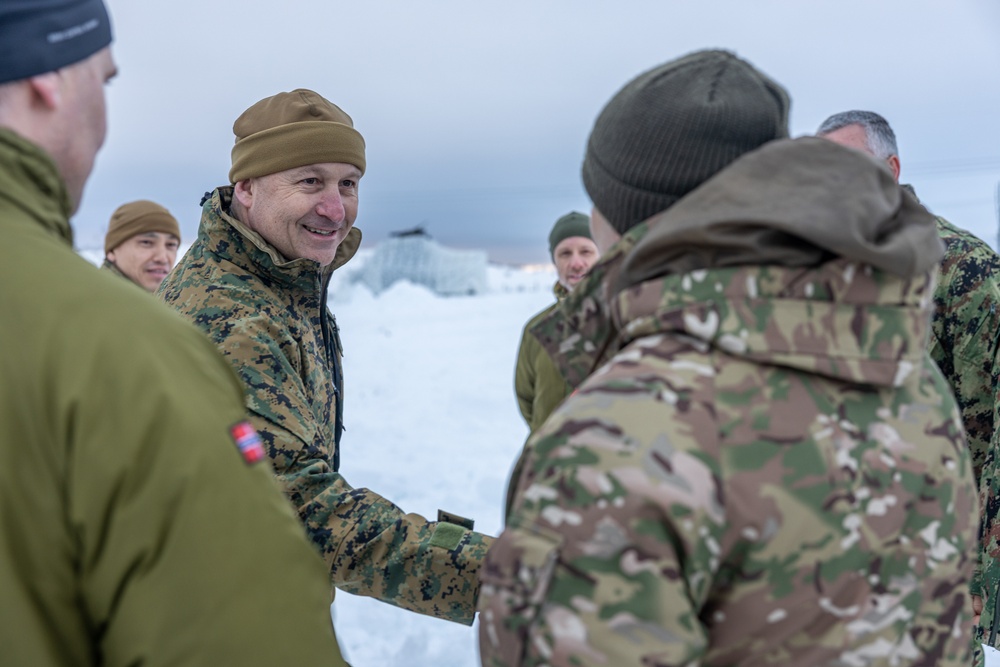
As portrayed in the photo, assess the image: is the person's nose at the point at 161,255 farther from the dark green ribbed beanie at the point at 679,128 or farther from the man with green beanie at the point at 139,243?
the dark green ribbed beanie at the point at 679,128

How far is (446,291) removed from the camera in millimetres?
35656

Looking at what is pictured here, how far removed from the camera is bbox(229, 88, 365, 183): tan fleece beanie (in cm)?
250

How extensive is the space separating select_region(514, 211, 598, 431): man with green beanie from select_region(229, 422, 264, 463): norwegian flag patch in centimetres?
86

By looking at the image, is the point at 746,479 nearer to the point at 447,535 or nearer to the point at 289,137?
the point at 447,535

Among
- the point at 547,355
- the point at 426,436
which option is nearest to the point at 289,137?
the point at 547,355

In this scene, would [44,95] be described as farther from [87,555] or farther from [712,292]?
[712,292]

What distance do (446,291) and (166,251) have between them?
30699mm

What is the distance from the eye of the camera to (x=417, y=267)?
1351 inches

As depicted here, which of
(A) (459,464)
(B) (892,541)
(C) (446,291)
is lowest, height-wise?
(C) (446,291)

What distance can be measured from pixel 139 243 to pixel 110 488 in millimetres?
4474

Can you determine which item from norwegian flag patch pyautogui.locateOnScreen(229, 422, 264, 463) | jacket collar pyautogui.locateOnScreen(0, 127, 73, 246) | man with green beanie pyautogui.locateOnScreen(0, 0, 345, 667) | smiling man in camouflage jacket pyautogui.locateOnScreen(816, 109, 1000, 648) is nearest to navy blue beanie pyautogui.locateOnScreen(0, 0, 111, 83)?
man with green beanie pyautogui.locateOnScreen(0, 0, 345, 667)

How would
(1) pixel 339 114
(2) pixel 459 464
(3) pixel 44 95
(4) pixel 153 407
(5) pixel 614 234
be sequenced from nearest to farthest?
(4) pixel 153 407 → (3) pixel 44 95 → (5) pixel 614 234 → (1) pixel 339 114 → (2) pixel 459 464

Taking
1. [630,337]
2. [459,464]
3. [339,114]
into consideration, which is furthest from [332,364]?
[459,464]

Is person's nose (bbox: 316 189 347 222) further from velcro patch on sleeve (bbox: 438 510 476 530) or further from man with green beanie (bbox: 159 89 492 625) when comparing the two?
velcro patch on sleeve (bbox: 438 510 476 530)
